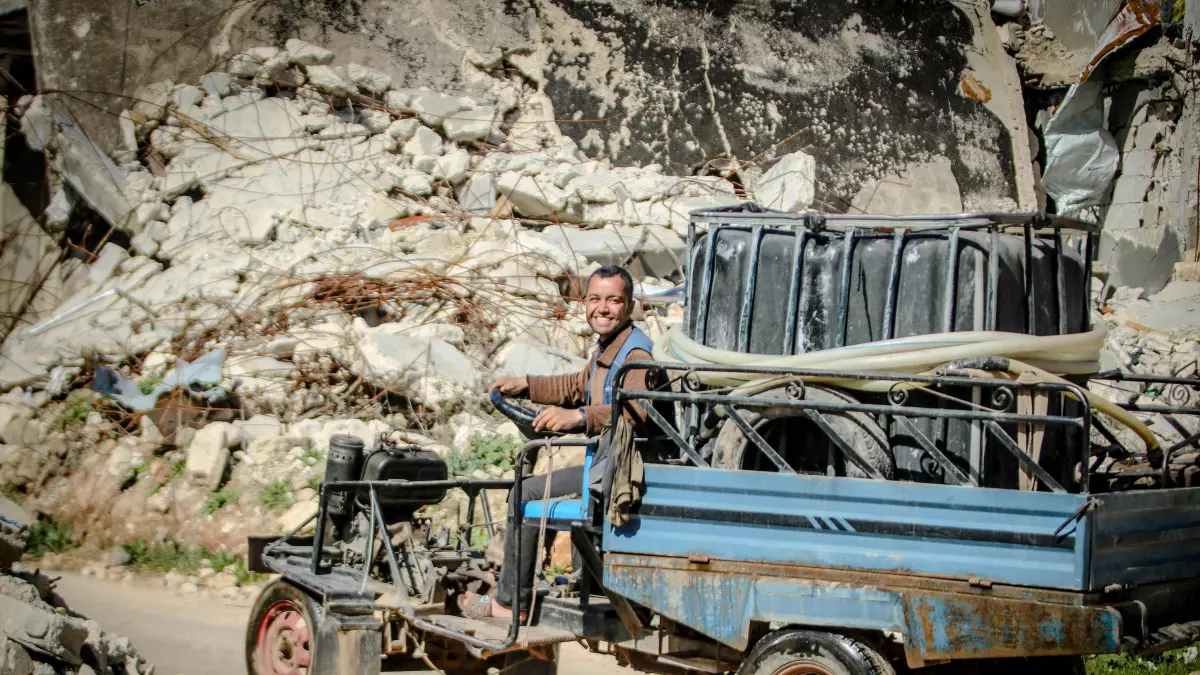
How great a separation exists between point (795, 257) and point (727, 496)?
3.88 ft

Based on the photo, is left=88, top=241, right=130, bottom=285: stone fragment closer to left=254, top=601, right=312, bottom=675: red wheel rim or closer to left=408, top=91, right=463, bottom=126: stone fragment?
left=408, top=91, right=463, bottom=126: stone fragment

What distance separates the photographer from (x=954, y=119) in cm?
1464

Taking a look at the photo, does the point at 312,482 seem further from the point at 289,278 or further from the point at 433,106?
the point at 433,106

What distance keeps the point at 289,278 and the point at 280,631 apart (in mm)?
4877

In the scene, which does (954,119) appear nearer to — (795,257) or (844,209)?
(844,209)

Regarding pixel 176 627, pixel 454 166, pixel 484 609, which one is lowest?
pixel 176 627

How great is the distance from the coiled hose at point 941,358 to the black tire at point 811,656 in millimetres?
962

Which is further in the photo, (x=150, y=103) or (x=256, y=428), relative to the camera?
(x=150, y=103)

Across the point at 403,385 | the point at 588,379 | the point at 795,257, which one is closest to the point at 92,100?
the point at 403,385

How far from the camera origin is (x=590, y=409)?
15.6 ft

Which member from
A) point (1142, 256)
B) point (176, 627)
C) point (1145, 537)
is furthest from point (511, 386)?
point (1142, 256)

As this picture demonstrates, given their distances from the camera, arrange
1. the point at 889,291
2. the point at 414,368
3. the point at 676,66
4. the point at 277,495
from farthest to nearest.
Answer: the point at 676,66, the point at 414,368, the point at 277,495, the point at 889,291

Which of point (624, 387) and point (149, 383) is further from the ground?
point (149, 383)

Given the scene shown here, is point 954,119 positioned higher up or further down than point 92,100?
higher up
